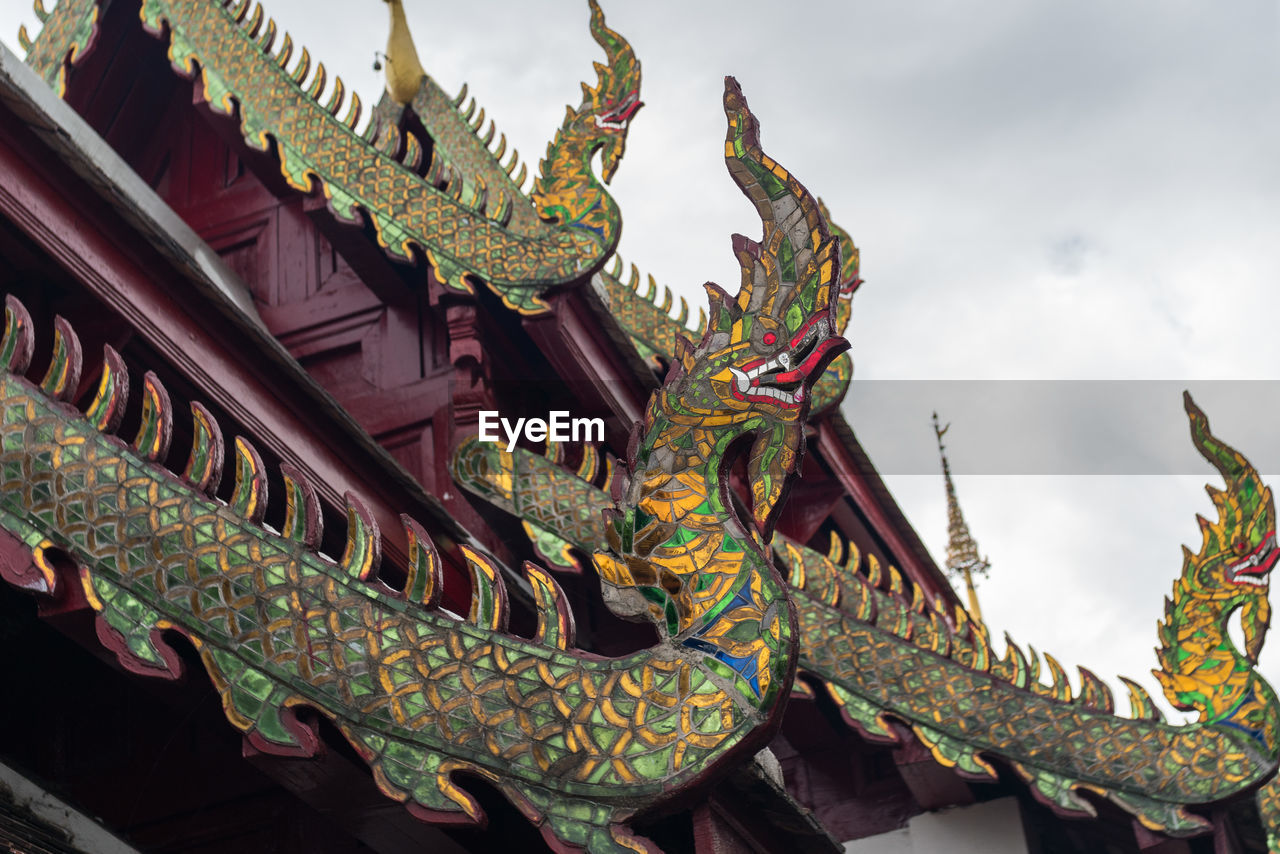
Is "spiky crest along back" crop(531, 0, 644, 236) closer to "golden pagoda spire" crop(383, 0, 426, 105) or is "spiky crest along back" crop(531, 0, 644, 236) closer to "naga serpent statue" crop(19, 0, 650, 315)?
"naga serpent statue" crop(19, 0, 650, 315)

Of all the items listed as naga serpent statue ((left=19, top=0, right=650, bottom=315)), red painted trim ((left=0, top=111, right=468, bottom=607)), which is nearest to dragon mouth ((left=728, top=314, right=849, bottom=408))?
red painted trim ((left=0, top=111, right=468, bottom=607))

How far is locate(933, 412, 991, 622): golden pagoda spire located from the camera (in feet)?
39.4

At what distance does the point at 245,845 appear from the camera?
365 cm

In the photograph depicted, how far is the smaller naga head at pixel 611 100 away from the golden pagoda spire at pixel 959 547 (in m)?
6.34

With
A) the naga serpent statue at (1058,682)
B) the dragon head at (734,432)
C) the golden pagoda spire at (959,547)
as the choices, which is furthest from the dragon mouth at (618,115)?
the golden pagoda spire at (959,547)

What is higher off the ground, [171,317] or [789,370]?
[171,317]

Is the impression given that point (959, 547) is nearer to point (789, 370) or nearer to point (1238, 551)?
point (1238, 551)

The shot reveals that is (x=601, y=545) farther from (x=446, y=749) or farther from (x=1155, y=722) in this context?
(x=446, y=749)

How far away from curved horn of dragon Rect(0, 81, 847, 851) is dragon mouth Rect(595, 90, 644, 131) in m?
2.93

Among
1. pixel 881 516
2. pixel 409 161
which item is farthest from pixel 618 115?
pixel 881 516

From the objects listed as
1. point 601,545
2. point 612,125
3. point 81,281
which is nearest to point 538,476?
point 601,545

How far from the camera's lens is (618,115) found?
5.96 m

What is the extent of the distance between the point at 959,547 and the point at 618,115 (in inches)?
283

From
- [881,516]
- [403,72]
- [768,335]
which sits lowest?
[768,335]
